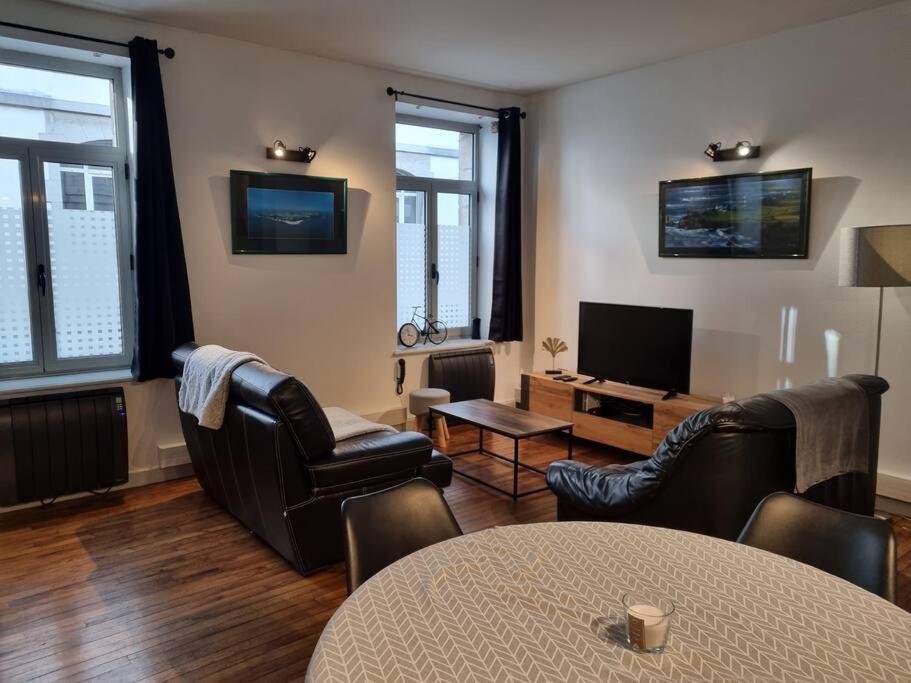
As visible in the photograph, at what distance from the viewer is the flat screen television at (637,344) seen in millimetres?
4551

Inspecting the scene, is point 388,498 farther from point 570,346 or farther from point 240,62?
point 570,346

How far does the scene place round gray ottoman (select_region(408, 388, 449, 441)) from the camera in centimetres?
509

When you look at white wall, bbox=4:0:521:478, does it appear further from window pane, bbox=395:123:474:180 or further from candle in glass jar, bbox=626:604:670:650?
candle in glass jar, bbox=626:604:670:650

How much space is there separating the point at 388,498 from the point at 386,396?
11.3 feet

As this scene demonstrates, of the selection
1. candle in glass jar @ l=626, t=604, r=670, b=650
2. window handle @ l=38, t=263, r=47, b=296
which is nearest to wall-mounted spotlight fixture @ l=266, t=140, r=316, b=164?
window handle @ l=38, t=263, r=47, b=296

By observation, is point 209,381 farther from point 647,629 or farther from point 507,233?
point 507,233

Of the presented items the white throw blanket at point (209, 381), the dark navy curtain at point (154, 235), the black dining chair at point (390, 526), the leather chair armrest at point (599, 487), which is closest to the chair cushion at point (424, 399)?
the dark navy curtain at point (154, 235)

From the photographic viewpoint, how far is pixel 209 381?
3.35 m

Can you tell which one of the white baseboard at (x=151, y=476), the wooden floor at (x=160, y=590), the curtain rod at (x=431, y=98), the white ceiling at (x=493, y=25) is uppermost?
the white ceiling at (x=493, y=25)

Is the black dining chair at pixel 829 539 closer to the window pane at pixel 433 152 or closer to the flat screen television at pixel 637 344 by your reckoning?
the flat screen television at pixel 637 344

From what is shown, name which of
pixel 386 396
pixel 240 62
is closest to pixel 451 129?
pixel 240 62

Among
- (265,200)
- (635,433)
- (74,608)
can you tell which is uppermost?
(265,200)

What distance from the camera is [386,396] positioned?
539cm

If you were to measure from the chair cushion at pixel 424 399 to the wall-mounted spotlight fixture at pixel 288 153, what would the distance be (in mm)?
1909
